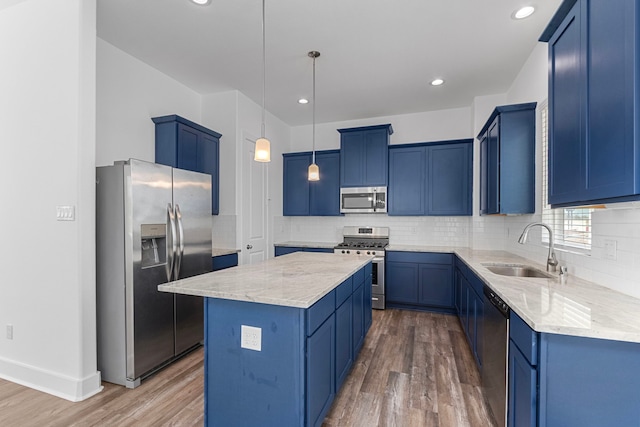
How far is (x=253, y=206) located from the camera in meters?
4.53

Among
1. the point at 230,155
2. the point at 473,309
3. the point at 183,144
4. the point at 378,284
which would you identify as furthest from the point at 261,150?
the point at 378,284

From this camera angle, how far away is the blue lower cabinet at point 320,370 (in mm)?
1613

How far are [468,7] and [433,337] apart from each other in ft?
10.5

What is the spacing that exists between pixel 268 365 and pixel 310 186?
154 inches

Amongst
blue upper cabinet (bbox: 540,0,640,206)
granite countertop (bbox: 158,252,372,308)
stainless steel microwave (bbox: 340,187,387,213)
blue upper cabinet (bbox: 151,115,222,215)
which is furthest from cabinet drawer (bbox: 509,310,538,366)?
blue upper cabinet (bbox: 151,115,222,215)

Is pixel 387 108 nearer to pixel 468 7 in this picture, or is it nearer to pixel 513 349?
pixel 468 7

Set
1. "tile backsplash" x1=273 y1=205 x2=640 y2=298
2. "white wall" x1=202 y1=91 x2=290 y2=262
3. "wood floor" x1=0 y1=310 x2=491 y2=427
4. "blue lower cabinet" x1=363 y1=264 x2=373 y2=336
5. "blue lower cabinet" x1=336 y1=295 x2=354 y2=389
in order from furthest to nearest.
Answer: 1. "white wall" x1=202 y1=91 x2=290 y2=262
2. "blue lower cabinet" x1=363 y1=264 x2=373 y2=336
3. "blue lower cabinet" x1=336 y1=295 x2=354 y2=389
4. "wood floor" x1=0 y1=310 x2=491 y2=427
5. "tile backsplash" x1=273 y1=205 x2=640 y2=298

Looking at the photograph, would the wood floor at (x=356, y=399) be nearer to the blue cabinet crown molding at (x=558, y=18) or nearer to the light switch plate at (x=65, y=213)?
the light switch plate at (x=65, y=213)

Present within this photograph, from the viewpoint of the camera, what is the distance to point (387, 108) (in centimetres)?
471

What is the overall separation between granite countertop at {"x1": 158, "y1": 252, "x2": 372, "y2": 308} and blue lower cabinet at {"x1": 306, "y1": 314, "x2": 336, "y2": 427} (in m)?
0.25

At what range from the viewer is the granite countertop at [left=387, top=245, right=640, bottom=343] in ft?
3.95

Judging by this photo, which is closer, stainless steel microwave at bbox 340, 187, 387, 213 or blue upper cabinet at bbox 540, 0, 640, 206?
blue upper cabinet at bbox 540, 0, 640, 206

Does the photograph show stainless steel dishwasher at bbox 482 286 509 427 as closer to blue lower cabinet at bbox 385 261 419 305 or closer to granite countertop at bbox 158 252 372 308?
granite countertop at bbox 158 252 372 308

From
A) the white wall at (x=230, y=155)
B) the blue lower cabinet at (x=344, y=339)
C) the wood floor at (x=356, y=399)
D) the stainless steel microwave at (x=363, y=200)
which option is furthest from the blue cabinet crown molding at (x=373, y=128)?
the wood floor at (x=356, y=399)
